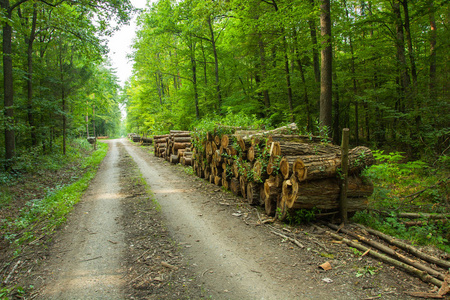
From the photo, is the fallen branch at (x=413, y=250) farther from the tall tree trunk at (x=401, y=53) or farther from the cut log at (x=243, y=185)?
the tall tree trunk at (x=401, y=53)

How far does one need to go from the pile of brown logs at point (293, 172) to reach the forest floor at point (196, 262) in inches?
Result: 21.8

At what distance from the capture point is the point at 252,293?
125 inches

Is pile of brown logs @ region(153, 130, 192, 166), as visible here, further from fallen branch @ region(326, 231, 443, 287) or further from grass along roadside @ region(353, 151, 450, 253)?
fallen branch @ region(326, 231, 443, 287)

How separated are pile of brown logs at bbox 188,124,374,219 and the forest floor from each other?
1.82ft

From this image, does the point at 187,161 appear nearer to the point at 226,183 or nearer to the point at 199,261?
the point at 226,183

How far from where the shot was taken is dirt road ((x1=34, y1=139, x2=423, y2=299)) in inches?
127

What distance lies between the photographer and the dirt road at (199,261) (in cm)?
322

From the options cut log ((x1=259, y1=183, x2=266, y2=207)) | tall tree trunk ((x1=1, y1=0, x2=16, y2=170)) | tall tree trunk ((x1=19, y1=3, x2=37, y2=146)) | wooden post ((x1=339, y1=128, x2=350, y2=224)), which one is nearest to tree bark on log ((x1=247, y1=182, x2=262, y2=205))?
cut log ((x1=259, y1=183, x2=266, y2=207))

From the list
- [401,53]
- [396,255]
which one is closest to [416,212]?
[396,255]

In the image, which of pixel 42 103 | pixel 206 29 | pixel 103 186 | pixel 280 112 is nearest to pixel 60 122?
pixel 42 103

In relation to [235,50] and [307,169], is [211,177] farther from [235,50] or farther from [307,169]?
[235,50]

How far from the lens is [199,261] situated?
3.97m

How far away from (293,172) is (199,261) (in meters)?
2.51

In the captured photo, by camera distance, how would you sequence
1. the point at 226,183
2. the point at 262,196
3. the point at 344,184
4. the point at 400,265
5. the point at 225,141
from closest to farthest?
the point at 400,265 < the point at 344,184 < the point at 262,196 < the point at 225,141 < the point at 226,183
